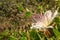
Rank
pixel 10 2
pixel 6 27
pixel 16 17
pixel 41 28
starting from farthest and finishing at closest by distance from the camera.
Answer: pixel 10 2 < pixel 16 17 < pixel 6 27 < pixel 41 28

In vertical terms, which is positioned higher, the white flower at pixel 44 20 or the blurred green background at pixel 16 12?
the white flower at pixel 44 20

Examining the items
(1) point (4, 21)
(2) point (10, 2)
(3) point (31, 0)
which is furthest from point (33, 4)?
(1) point (4, 21)

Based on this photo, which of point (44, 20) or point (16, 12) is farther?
point (16, 12)

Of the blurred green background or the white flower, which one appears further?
the blurred green background

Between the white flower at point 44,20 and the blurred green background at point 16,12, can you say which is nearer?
the white flower at point 44,20

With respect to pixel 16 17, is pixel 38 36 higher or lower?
higher

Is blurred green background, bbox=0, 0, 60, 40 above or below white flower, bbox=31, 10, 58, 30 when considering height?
below

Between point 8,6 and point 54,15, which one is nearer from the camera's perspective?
point 54,15

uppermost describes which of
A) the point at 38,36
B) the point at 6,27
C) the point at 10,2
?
the point at 38,36

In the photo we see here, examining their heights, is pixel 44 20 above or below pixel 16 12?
above

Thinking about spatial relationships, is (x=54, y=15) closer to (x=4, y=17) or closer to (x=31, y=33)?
(x=31, y=33)

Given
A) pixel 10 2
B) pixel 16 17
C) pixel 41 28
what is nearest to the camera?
pixel 41 28
